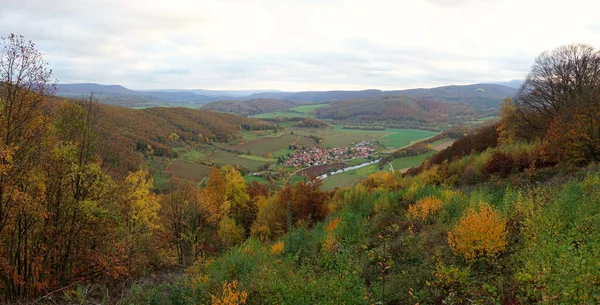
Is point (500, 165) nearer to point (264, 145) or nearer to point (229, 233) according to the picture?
point (229, 233)

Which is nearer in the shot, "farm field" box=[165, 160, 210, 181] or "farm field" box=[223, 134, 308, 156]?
"farm field" box=[165, 160, 210, 181]

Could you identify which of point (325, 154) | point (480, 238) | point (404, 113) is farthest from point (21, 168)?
point (404, 113)

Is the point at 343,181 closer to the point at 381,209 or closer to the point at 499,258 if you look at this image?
the point at 381,209

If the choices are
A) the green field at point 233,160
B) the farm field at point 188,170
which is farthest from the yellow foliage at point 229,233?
the green field at point 233,160

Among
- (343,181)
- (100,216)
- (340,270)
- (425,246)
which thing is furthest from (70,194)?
(343,181)

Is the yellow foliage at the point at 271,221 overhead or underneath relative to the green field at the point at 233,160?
overhead

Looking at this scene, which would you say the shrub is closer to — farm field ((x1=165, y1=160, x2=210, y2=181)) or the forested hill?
farm field ((x1=165, y1=160, x2=210, y2=181))

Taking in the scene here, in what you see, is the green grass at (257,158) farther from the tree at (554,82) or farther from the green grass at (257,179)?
the tree at (554,82)

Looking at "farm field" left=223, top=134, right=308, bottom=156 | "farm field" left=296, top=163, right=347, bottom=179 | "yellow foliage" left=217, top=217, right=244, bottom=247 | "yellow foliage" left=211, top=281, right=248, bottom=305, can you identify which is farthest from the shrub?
"farm field" left=223, top=134, right=308, bottom=156
